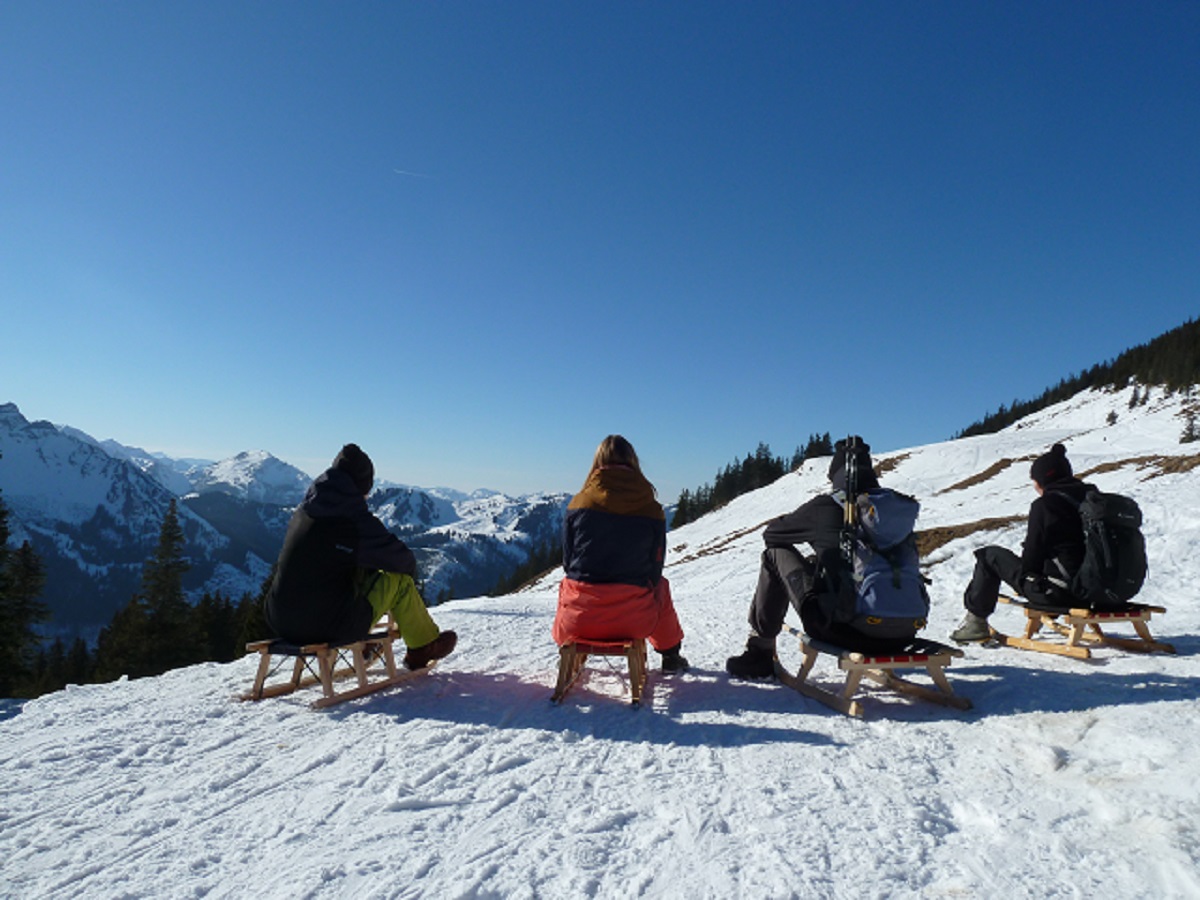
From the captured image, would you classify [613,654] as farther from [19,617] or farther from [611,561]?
[19,617]

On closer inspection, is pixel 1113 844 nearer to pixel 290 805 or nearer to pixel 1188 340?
pixel 290 805

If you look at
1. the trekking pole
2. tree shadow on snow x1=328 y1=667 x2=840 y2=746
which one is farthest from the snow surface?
the trekking pole

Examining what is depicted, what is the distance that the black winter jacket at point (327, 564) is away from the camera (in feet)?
18.4

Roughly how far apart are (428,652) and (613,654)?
2186 mm

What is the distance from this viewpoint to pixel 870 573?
5.00 metres

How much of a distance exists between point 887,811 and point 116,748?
568 centimetres

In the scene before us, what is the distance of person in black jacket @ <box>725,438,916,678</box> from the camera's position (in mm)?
5191

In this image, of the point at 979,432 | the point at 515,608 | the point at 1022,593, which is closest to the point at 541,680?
the point at 1022,593

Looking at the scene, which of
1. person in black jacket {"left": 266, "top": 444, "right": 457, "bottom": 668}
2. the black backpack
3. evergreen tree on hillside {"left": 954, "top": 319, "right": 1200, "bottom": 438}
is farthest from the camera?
evergreen tree on hillside {"left": 954, "top": 319, "right": 1200, "bottom": 438}

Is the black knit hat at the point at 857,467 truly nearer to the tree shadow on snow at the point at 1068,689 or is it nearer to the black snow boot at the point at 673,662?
the tree shadow on snow at the point at 1068,689

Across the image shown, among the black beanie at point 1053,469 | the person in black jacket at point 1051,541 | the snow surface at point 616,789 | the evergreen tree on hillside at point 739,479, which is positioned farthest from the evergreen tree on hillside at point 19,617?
the evergreen tree on hillside at point 739,479

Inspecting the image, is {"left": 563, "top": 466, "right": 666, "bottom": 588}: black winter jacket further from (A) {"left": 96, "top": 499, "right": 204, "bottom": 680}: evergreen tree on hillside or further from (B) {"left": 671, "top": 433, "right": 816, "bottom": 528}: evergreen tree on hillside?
(B) {"left": 671, "top": 433, "right": 816, "bottom": 528}: evergreen tree on hillside

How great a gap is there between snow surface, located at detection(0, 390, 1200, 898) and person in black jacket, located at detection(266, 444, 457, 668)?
2.57 feet

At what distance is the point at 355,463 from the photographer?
597 centimetres
